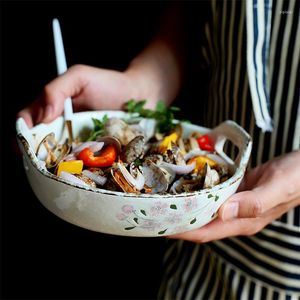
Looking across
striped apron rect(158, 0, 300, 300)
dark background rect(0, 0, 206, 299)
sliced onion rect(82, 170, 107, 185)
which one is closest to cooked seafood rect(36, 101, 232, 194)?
sliced onion rect(82, 170, 107, 185)

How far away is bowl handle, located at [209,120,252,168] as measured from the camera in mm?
714

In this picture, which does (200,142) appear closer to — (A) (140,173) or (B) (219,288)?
(A) (140,173)

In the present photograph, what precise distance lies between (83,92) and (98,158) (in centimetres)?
26

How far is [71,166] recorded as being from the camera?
2.14 ft

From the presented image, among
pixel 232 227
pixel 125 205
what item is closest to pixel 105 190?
pixel 125 205

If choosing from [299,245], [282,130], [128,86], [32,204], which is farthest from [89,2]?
[299,245]

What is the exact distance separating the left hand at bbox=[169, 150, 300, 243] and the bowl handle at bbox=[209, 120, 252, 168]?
40 millimetres

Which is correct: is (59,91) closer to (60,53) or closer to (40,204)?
(60,53)

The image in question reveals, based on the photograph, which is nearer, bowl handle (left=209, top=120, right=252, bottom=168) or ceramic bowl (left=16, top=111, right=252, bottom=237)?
ceramic bowl (left=16, top=111, right=252, bottom=237)

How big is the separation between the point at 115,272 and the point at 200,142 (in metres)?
0.69

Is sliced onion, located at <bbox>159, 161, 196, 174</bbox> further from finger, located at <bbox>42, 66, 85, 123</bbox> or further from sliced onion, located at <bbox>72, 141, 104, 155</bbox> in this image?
finger, located at <bbox>42, 66, 85, 123</bbox>

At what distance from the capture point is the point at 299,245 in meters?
0.82

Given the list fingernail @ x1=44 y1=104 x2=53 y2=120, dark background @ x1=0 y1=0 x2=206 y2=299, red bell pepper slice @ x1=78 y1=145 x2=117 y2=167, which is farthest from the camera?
dark background @ x1=0 y1=0 x2=206 y2=299

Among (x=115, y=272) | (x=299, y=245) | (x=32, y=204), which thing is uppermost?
(x=299, y=245)
